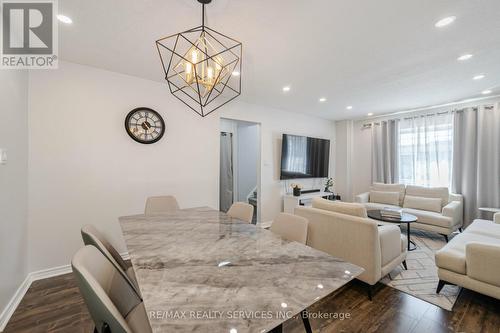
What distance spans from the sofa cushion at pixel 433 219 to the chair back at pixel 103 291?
4.51m

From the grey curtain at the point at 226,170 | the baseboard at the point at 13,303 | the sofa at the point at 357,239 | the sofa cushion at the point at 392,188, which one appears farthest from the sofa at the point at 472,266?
the grey curtain at the point at 226,170

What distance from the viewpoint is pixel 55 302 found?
1.98 metres

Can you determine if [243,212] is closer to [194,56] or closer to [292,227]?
[292,227]

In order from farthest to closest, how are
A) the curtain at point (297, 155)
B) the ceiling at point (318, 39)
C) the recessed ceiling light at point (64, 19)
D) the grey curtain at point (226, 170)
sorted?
the grey curtain at point (226, 170)
the curtain at point (297, 155)
the recessed ceiling light at point (64, 19)
the ceiling at point (318, 39)

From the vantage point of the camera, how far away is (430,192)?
4.15 m

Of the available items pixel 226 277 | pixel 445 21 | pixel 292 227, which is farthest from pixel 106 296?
pixel 445 21

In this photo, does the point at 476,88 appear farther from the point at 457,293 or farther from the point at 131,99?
the point at 131,99

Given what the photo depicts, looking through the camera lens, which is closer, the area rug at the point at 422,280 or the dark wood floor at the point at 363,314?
the dark wood floor at the point at 363,314

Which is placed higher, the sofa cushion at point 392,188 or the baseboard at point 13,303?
the sofa cushion at point 392,188

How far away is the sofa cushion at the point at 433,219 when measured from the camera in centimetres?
344

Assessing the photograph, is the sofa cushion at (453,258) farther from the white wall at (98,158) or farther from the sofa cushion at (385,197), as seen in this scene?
the white wall at (98,158)

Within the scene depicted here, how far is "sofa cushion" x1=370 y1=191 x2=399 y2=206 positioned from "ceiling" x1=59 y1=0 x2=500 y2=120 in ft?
7.36

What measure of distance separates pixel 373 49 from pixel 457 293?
8.78 feet

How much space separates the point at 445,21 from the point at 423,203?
3502 millimetres
